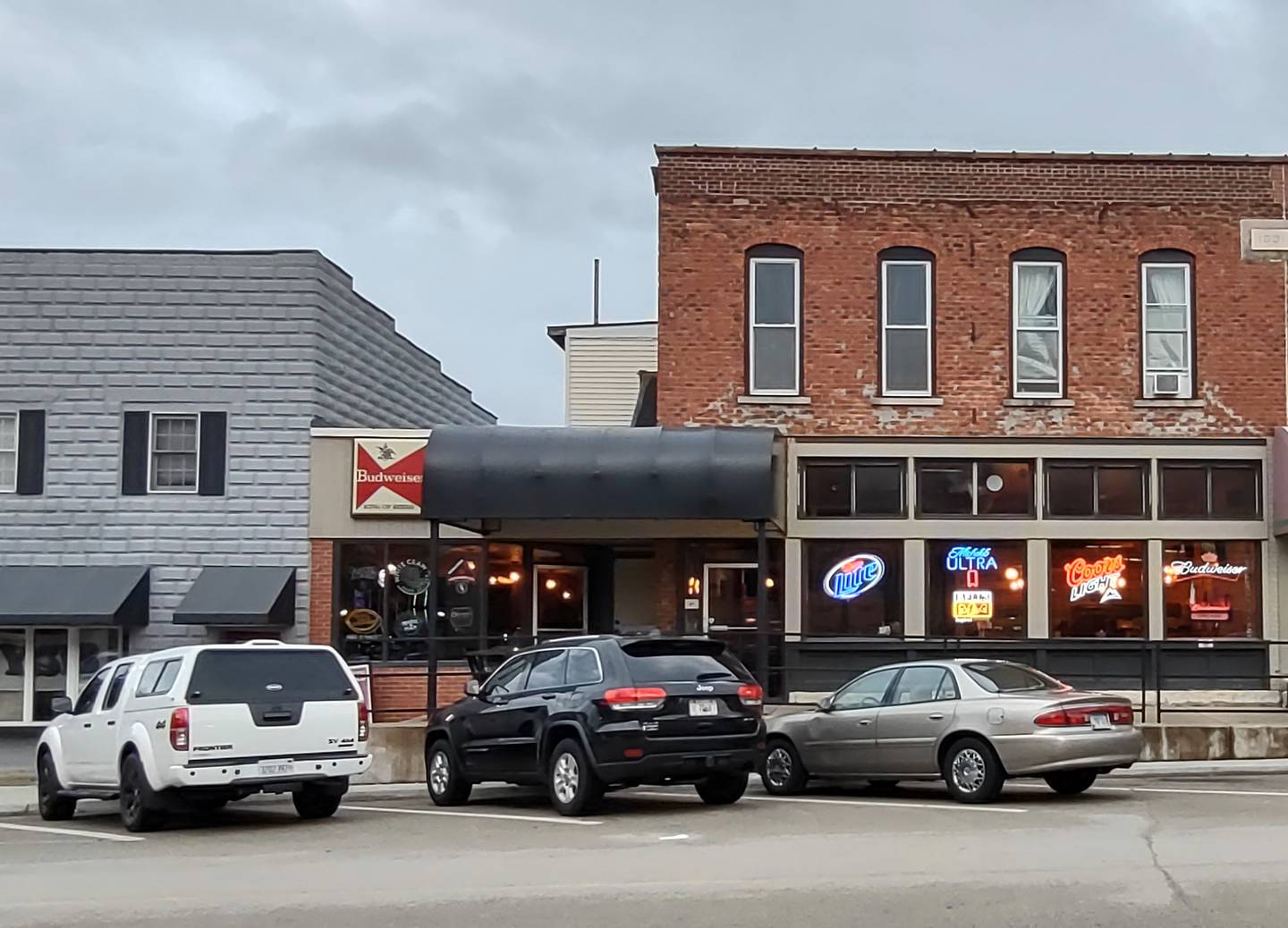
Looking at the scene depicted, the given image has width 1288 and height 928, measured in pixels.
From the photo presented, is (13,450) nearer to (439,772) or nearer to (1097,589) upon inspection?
(439,772)

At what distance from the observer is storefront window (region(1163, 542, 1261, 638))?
24.3 m

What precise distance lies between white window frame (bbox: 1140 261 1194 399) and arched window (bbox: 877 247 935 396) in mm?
3133

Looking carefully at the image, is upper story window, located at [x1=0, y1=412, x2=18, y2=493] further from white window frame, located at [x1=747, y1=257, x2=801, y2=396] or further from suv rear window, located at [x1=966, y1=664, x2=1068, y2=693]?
suv rear window, located at [x1=966, y1=664, x2=1068, y2=693]

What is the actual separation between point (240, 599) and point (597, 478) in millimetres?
6257

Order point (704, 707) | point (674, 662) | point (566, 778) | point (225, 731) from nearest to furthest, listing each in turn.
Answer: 1. point (225, 731)
2. point (704, 707)
3. point (566, 778)
4. point (674, 662)

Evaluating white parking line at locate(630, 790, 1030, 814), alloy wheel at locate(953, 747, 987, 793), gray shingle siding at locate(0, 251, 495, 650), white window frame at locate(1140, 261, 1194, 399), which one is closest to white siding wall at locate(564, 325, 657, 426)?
gray shingle siding at locate(0, 251, 495, 650)

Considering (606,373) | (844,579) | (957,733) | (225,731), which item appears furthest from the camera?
(606,373)

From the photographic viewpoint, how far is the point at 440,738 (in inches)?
661

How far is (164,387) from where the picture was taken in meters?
25.8

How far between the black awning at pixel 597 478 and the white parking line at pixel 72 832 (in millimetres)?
7406

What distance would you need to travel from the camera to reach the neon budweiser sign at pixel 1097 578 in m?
24.4

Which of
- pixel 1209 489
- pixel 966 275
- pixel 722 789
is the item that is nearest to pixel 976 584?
pixel 1209 489

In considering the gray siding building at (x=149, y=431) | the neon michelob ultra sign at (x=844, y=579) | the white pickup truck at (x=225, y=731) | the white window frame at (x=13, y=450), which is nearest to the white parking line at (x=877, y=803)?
the white pickup truck at (x=225, y=731)

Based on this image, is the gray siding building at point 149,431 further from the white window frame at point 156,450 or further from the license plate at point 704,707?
the license plate at point 704,707
